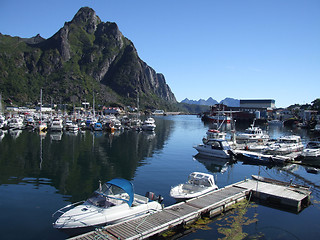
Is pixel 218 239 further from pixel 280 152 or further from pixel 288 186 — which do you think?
pixel 280 152

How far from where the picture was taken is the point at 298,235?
74.2 ft

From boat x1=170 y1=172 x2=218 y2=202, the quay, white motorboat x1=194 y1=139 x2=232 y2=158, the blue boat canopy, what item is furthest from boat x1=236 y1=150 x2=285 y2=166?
the blue boat canopy

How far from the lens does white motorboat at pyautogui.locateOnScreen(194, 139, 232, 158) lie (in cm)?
5388

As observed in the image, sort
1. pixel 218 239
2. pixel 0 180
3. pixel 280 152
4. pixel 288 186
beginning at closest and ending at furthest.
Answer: pixel 218 239, pixel 288 186, pixel 0 180, pixel 280 152

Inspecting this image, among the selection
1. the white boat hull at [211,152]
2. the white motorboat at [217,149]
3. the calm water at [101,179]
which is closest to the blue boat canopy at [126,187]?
the calm water at [101,179]

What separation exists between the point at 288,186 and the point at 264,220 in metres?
9.85

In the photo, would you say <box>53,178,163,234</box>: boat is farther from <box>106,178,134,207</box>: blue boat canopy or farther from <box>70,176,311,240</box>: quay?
<box>70,176,311,240</box>: quay

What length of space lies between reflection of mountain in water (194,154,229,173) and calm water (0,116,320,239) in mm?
171

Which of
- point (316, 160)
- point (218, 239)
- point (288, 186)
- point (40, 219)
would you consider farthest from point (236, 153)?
point (40, 219)

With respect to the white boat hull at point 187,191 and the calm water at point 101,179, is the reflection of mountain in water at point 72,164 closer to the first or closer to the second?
the calm water at point 101,179

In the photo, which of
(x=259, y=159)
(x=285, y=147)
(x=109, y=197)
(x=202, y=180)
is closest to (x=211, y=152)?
(x=259, y=159)

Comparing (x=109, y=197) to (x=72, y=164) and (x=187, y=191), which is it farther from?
(x=72, y=164)

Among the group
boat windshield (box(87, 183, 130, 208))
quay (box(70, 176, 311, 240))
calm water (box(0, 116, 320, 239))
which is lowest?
calm water (box(0, 116, 320, 239))

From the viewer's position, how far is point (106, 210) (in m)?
21.1
